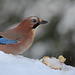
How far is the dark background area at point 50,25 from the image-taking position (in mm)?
2902

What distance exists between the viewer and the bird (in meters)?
1.86

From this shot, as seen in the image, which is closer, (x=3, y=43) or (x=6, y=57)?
(x=6, y=57)

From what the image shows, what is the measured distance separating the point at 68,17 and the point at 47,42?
1.28ft

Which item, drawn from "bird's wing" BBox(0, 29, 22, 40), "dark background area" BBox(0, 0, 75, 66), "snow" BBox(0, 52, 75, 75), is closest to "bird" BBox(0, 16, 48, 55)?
"bird's wing" BBox(0, 29, 22, 40)

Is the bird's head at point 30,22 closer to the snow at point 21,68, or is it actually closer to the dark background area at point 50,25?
the snow at point 21,68

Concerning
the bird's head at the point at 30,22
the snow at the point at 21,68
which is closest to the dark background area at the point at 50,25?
the bird's head at the point at 30,22

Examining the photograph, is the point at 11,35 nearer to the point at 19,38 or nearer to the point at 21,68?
the point at 19,38

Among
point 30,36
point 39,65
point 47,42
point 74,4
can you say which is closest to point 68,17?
point 74,4

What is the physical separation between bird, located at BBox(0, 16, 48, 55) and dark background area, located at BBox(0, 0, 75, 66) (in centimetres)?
93

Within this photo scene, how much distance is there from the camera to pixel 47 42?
A: 298 cm

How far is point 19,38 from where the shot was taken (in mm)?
1914

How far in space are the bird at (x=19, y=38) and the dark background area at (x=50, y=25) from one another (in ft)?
3.04

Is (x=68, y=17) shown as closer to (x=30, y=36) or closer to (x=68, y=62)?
(x=68, y=62)

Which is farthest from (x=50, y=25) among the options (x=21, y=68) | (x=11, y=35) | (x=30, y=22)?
(x=21, y=68)
